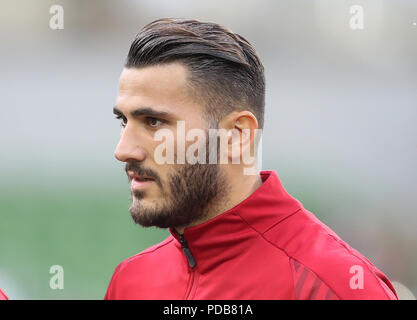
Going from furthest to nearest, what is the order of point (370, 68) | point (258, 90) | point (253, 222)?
point (370, 68) < point (258, 90) < point (253, 222)

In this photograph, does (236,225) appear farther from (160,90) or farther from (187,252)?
(160,90)

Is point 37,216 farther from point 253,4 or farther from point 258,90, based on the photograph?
point 258,90

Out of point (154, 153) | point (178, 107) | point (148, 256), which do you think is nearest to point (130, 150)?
point (154, 153)

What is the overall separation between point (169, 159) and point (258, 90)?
348 mm

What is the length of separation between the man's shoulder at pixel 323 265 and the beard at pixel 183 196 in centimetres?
19

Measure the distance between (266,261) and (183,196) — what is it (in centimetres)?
28

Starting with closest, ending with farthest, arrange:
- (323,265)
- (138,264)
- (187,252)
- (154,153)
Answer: (323,265) → (154,153) → (187,252) → (138,264)

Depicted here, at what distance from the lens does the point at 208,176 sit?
4.97ft

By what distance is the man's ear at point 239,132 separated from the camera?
4.99 ft

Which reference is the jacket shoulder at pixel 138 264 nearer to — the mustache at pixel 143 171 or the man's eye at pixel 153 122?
the mustache at pixel 143 171

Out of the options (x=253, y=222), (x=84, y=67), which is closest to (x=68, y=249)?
(x=84, y=67)
